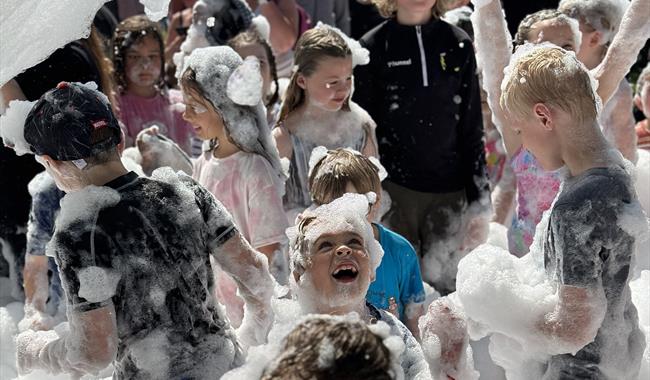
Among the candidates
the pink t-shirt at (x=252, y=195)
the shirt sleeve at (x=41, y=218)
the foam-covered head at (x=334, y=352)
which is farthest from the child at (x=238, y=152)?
the foam-covered head at (x=334, y=352)

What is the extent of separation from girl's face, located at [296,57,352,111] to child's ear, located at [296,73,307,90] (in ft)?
0.08

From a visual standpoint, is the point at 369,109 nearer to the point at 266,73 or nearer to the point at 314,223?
the point at 266,73

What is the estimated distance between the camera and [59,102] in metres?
2.71

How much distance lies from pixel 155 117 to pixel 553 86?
3016 mm

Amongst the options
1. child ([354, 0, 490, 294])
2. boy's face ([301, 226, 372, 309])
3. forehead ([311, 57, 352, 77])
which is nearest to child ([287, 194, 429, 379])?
boy's face ([301, 226, 372, 309])

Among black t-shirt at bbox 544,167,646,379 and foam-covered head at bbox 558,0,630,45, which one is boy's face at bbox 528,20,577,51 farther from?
black t-shirt at bbox 544,167,646,379

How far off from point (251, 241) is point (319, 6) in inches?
118

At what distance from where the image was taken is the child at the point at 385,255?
338cm

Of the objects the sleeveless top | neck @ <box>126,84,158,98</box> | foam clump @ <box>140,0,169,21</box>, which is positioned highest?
foam clump @ <box>140,0,169,21</box>

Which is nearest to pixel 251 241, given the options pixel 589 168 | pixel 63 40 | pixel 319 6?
pixel 63 40

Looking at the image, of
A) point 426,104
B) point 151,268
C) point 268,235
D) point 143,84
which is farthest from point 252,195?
point 143,84

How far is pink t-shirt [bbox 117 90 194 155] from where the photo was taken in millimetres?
5230

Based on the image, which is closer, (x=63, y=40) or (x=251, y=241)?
(x=63, y=40)

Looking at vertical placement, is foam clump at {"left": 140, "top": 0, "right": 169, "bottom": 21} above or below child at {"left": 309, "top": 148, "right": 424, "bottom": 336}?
above
